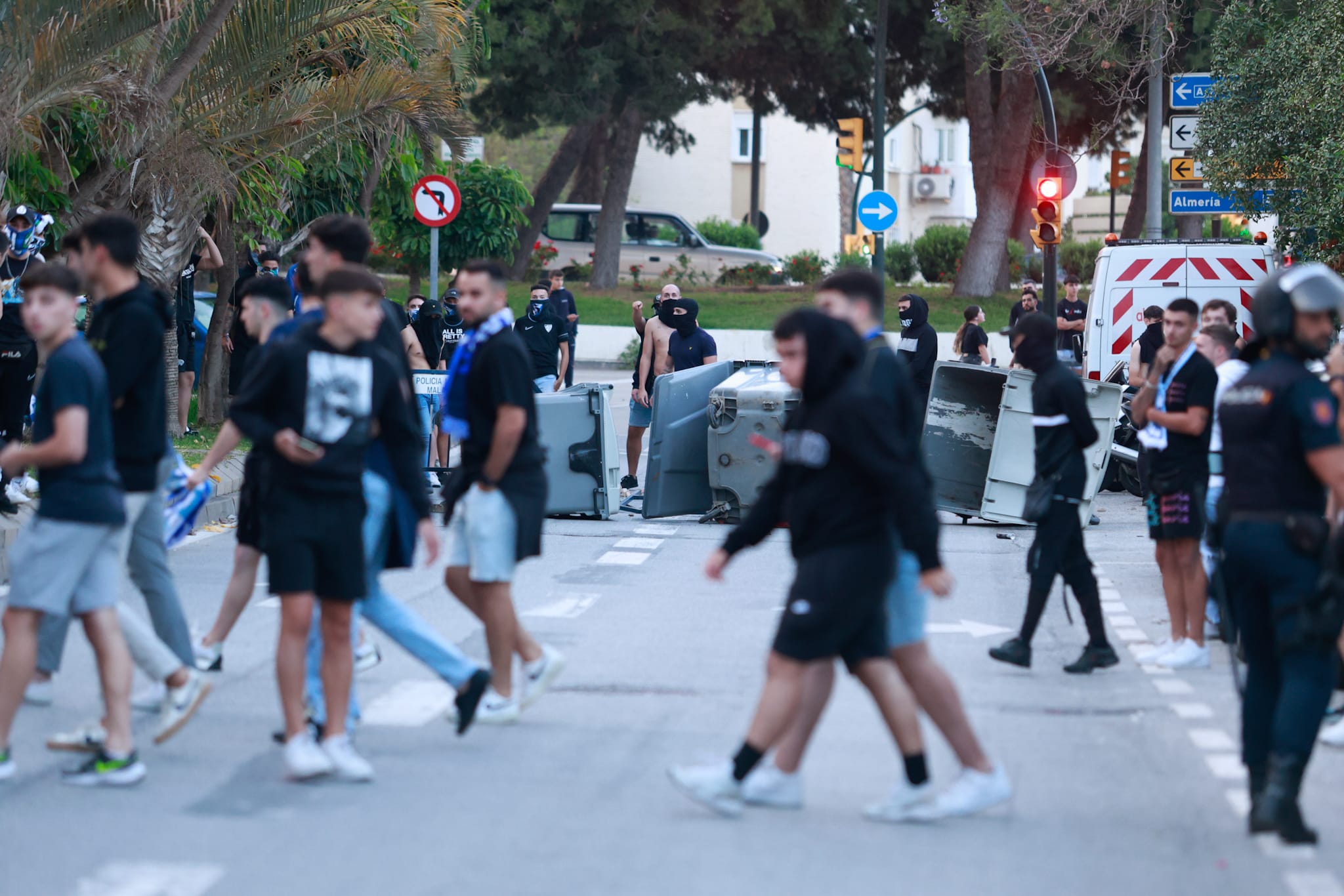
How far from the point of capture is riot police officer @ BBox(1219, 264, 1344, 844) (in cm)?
524

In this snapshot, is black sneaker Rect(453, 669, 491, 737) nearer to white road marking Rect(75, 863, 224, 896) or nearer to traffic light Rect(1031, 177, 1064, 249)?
white road marking Rect(75, 863, 224, 896)

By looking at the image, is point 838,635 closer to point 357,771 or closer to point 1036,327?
point 357,771

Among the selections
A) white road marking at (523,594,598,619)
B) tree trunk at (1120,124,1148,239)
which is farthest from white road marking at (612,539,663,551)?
tree trunk at (1120,124,1148,239)

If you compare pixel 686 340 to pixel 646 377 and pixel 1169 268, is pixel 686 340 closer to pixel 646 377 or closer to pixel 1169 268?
pixel 646 377

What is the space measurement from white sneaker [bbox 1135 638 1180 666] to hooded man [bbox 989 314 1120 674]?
0.18m

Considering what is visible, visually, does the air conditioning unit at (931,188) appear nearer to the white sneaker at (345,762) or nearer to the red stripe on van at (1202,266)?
the red stripe on van at (1202,266)

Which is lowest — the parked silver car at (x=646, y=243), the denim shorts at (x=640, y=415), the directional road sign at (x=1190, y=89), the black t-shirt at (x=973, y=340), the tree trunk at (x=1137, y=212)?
the denim shorts at (x=640, y=415)

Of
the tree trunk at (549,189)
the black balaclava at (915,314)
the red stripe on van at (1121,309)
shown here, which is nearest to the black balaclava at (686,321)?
the black balaclava at (915,314)

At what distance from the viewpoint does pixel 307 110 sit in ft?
51.0

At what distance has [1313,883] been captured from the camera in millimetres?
4938

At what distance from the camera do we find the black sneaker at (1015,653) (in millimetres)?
8148

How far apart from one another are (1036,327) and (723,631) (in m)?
2.20

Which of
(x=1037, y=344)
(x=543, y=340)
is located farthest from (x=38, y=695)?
(x=543, y=340)

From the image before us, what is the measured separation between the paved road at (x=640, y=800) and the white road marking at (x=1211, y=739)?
0.03m
